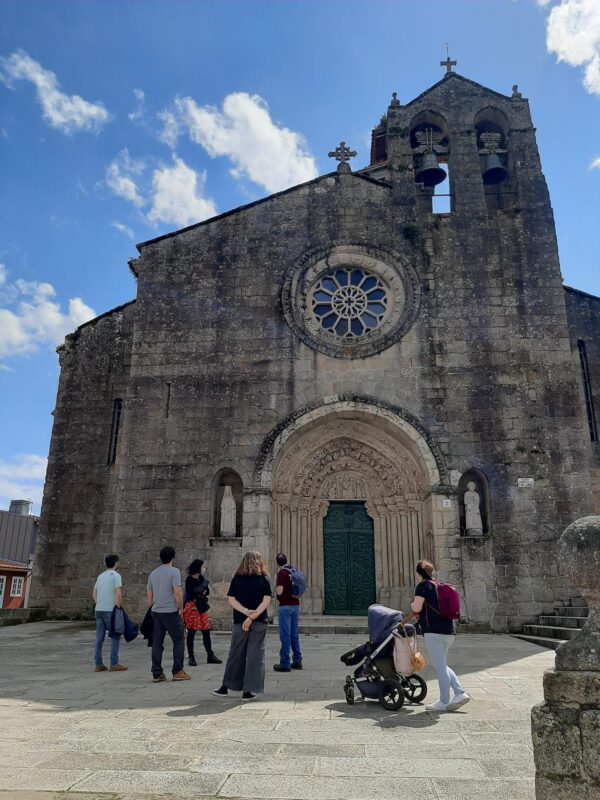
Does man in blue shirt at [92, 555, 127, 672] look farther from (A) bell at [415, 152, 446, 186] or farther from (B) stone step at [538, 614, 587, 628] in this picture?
(A) bell at [415, 152, 446, 186]

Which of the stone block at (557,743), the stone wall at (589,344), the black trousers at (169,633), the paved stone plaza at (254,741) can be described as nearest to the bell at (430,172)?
the stone wall at (589,344)

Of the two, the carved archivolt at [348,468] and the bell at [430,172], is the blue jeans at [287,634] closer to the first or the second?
the carved archivolt at [348,468]

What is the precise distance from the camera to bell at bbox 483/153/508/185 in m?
15.0

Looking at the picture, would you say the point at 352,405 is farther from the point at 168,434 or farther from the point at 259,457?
the point at 168,434

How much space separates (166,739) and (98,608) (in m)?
3.87

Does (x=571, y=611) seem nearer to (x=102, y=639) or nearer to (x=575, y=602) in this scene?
(x=575, y=602)

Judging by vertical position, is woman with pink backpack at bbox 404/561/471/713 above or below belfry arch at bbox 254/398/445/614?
below

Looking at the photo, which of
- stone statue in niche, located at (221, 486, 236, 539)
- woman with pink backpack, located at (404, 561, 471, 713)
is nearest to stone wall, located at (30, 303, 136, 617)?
stone statue in niche, located at (221, 486, 236, 539)

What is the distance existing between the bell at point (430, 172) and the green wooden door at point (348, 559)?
7.97m

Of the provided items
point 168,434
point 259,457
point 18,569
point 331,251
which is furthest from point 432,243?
point 18,569

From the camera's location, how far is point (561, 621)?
11.2m

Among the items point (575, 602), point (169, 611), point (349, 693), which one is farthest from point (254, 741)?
point (575, 602)

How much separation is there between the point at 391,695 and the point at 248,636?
1419 millimetres

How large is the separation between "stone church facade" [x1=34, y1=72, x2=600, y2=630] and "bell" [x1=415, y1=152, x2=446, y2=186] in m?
0.08
